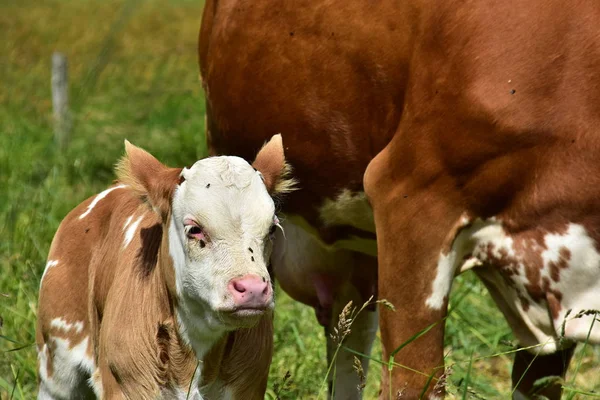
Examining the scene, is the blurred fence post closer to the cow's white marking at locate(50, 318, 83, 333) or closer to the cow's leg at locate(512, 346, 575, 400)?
the cow's white marking at locate(50, 318, 83, 333)

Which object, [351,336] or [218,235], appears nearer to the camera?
[218,235]

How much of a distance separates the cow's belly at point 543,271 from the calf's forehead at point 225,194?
698 millimetres

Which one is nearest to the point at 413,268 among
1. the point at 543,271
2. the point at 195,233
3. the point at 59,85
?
the point at 543,271

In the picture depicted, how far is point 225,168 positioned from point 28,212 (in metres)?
3.42

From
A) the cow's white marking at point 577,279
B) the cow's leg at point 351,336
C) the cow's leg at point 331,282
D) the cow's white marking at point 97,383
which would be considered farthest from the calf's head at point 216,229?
the cow's leg at point 351,336

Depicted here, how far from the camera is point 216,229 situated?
3027mm

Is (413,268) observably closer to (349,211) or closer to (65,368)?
(349,211)

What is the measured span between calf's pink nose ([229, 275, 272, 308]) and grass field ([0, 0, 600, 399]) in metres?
0.55

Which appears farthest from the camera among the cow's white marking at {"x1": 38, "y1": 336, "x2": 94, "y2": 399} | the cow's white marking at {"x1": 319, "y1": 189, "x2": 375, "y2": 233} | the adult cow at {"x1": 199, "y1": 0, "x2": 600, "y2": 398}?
the cow's white marking at {"x1": 319, "y1": 189, "x2": 375, "y2": 233}

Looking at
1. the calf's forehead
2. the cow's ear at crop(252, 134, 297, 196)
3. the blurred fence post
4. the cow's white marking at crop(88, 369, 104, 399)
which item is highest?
the calf's forehead

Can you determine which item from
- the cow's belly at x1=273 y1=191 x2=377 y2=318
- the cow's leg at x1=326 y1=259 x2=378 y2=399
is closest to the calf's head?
the cow's belly at x1=273 y1=191 x2=377 y2=318

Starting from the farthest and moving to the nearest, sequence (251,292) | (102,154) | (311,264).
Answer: (102,154), (311,264), (251,292)

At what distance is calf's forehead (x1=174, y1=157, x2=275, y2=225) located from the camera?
3045 millimetres

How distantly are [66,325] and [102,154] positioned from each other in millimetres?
4862
